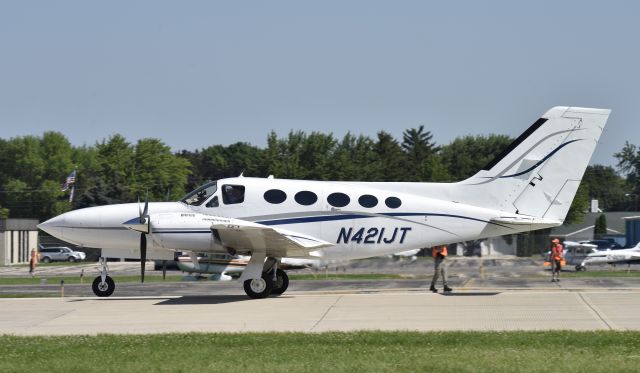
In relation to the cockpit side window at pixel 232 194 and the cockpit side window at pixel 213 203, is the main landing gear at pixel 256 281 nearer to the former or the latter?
the cockpit side window at pixel 232 194

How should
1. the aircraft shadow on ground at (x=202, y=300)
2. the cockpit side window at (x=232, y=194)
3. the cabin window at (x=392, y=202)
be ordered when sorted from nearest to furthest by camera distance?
the aircraft shadow on ground at (x=202, y=300)
the cockpit side window at (x=232, y=194)
the cabin window at (x=392, y=202)

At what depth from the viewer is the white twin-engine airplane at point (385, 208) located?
24.8 metres

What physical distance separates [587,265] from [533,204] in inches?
1192

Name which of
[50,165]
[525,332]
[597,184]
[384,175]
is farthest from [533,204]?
[597,184]

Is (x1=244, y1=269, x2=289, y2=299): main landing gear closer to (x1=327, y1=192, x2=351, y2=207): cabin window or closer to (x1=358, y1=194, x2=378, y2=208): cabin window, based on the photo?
(x1=327, y1=192, x2=351, y2=207): cabin window

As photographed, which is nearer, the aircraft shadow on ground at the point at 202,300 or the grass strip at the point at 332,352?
the grass strip at the point at 332,352

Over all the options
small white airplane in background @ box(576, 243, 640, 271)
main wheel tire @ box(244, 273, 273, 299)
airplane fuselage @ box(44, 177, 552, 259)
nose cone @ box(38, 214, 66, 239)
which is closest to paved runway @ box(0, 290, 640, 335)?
main wheel tire @ box(244, 273, 273, 299)

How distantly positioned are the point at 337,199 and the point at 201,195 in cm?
370

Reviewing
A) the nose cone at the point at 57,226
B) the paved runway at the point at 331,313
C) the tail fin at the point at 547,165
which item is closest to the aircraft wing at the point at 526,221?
the tail fin at the point at 547,165

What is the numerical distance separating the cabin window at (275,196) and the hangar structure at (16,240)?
54.8 m

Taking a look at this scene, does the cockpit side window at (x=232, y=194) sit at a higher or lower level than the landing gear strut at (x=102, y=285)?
higher

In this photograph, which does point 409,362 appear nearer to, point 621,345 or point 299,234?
point 621,345

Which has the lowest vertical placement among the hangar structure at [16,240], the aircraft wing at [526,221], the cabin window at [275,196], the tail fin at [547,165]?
the hangar structure at [16,240]

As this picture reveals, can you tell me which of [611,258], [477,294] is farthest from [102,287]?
[611,258]
